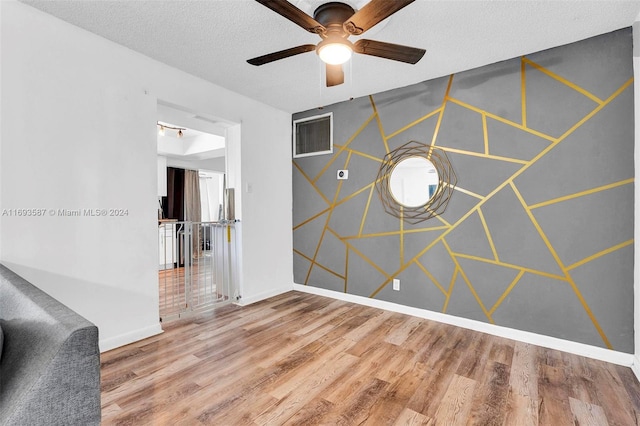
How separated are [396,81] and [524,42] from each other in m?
1.18

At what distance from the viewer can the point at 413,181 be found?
3.43 m

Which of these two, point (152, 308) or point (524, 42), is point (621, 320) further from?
point (152, 308)

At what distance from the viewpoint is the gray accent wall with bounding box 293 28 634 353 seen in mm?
2451

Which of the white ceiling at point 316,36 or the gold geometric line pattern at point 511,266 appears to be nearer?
the white ceiling at point 316,36

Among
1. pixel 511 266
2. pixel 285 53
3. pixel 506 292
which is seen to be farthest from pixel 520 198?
pixel 285 53

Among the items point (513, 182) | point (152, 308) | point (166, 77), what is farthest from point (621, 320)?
point (166, 77)

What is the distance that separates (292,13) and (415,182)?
223 cm

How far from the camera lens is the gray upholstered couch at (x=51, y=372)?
0.92m

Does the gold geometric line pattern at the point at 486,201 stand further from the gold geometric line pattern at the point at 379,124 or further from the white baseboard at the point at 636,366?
the white baseboard at the point at 636,366

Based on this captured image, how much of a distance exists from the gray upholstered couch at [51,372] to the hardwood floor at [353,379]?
90 centimetres

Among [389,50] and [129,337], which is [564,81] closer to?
[389,50]

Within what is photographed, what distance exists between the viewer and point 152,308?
2895 mm

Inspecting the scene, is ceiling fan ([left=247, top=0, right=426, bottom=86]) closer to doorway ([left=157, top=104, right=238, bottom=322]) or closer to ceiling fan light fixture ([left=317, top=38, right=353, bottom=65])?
ceiling fan light fixture ([left=317, top=38, right=353, bottom=65])

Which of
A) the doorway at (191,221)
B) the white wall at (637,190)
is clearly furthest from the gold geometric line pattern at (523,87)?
the doorway at (191,221)
